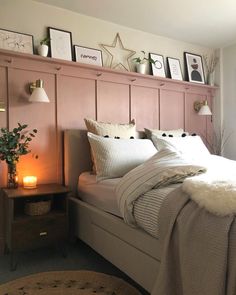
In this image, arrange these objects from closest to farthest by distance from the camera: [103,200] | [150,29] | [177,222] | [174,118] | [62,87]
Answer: [177,222]
[103,200]
[62,87]
[150,29]
[174,118]

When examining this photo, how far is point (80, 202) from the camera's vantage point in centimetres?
239

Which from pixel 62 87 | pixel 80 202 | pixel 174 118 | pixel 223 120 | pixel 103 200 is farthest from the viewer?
pixel 223 120

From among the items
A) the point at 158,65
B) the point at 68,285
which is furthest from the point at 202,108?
the point at 68,285

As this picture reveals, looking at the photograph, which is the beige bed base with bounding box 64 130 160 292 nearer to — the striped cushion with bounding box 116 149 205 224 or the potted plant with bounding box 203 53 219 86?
the striped cushion with bounding box 116 149 205 224

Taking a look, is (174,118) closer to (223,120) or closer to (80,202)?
(223,120)

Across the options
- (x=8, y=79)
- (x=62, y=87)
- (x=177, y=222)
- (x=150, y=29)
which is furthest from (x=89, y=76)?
(x=177, y=222)

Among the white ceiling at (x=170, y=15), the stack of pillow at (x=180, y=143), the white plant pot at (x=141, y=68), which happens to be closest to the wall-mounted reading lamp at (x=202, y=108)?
the stack of pillow at (x=180, y=143)

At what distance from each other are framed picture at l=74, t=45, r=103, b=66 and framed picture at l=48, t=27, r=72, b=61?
0.29 feet

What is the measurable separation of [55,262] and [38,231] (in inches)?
12.1

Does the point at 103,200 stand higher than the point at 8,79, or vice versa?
the point at 8,79

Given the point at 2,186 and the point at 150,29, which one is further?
the point at 150,29

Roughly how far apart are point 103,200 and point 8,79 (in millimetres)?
1361

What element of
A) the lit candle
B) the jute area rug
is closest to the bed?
the jute area rug

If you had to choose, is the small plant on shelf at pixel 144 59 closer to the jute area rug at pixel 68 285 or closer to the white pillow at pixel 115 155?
the white pillow at pixel 115 155
